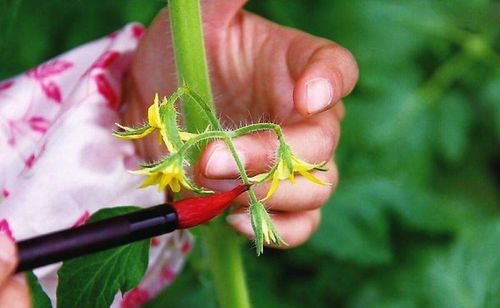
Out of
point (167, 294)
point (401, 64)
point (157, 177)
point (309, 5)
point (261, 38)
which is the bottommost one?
point (167, 294)

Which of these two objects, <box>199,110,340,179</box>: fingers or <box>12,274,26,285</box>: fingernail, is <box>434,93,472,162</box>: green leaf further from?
<box>12,274,26,285</box>: fingernail

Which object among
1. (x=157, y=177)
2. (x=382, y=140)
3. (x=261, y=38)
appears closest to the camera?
(x=157, y=177)

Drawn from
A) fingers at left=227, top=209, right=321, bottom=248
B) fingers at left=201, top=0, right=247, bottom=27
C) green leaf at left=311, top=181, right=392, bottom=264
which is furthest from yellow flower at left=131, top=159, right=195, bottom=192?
green leaf at left=311, top=181, right=392, bottom=264

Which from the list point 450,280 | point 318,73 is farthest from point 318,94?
point 450,280

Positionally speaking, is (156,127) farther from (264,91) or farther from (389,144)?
(389,144)

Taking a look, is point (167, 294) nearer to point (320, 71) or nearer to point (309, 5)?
point (309, 5)

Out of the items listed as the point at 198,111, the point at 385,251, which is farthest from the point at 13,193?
the point at 385,251
